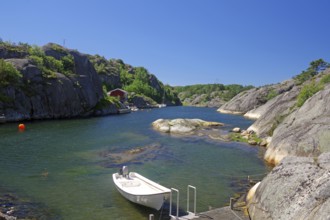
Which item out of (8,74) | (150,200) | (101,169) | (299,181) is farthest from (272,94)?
(150,200)

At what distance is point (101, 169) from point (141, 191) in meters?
10.3

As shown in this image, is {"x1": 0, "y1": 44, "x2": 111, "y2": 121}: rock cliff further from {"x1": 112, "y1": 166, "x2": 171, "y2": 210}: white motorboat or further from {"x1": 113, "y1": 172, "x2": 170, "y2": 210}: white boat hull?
{"x1": 113, "y1": 172, "x2": 170, "y2": 210}: white boat hull

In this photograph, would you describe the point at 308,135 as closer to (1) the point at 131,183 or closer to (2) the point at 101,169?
(1) the point at 131,183

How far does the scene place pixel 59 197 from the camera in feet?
68.9

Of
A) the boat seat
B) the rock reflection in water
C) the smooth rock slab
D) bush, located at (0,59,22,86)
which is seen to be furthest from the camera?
bush, located at (0,59,22,86)

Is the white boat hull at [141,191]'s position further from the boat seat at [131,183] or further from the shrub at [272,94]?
the shrub at [272,94]

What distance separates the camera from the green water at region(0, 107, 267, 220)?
20.1 meters

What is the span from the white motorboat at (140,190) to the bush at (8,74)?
57.9m

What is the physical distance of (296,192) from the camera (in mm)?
14984

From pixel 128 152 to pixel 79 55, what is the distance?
79.1 metres

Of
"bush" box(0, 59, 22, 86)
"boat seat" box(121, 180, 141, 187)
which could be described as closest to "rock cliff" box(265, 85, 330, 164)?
"boat seat" box(121, 180, 141, 187)

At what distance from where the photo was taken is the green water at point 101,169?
66.0 ft

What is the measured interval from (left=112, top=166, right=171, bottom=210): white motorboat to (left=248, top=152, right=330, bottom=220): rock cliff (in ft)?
18.2

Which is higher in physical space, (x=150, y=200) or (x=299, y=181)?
(x=299, y=181)
